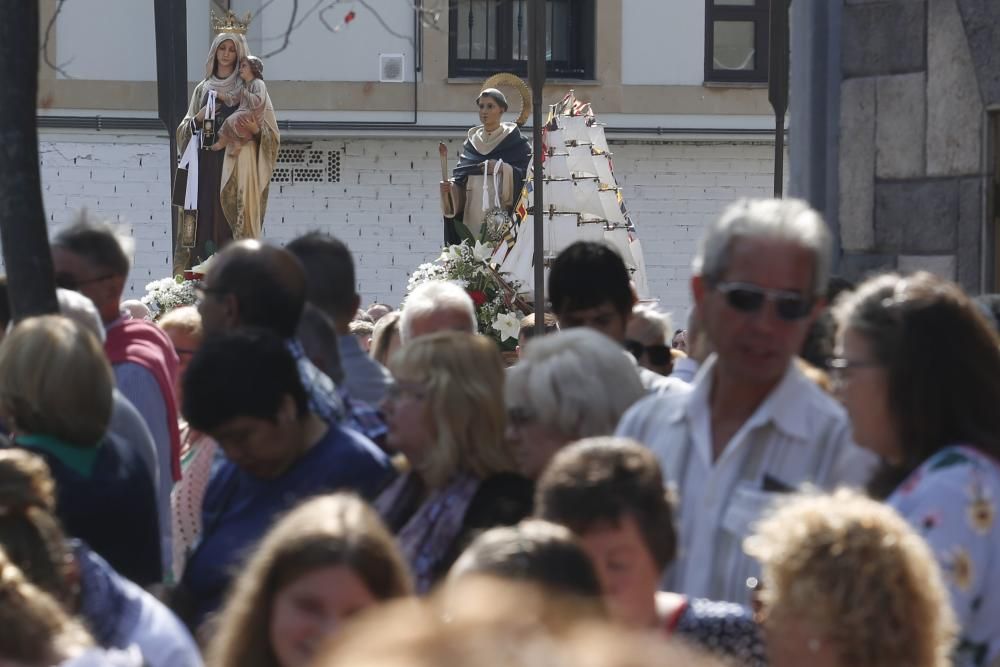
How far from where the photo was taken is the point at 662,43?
24.9m

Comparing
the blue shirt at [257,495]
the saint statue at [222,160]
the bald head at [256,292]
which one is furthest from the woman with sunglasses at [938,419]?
the saint statue at [222,160]

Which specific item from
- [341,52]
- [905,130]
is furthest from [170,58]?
[341,52]

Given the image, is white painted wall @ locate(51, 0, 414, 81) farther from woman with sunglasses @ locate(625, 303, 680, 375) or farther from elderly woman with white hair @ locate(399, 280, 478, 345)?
elderly woman with white hair @ locate(399, 280, 478, 345)

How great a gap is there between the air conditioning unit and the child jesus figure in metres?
10.6

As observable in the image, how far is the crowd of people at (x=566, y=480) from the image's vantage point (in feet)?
7.58

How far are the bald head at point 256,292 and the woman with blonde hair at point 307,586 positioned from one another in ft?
6.01

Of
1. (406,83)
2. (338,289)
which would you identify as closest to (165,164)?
(406,83)

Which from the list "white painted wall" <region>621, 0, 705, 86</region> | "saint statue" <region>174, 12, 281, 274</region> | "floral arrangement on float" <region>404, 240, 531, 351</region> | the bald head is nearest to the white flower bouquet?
"floral arrangement on float" <region>404, 240, 531, 351</region>

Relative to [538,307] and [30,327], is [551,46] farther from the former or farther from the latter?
[30,327]

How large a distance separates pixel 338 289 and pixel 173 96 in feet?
32.0

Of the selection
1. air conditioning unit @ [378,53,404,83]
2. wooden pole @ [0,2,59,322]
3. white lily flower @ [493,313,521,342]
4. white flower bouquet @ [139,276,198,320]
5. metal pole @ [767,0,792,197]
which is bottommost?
white lily flower @ [493,313,521,342]

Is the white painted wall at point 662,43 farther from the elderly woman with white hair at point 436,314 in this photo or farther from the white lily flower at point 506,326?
the elderly woman with white hair at point 436,314

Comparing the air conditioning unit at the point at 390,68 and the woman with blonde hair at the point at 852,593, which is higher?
the air conditioning unit at the point at 390,68

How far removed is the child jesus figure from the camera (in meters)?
13.6
